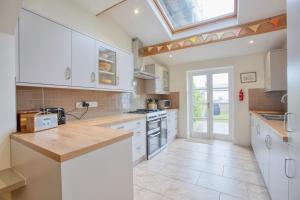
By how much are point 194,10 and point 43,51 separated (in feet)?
8.68

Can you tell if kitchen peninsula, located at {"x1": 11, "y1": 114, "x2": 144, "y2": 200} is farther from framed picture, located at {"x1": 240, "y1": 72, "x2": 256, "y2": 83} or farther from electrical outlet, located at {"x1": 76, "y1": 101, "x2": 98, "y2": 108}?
framed picture, located at {"x1": 240, "y1": 72, "x2": 256, "y2": 83}

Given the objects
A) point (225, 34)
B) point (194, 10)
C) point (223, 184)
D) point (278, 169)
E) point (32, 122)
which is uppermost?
point (194, 10)

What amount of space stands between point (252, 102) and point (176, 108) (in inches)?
73.0

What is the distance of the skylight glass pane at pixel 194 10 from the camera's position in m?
2.73

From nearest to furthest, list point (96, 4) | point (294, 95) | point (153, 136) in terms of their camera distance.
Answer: point (294, 95)
point (96, 4)
point (153, 136)

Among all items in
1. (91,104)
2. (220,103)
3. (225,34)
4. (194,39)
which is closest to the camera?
(91,104)

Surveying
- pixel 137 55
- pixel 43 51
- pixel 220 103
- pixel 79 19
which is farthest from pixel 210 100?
pixel 43 51

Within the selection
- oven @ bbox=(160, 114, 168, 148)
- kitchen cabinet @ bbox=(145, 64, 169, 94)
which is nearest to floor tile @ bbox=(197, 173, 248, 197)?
oven @ bbox=(160, 114, 168, 148)

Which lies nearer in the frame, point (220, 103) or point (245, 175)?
point (245, 175)

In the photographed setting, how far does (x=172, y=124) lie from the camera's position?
4133mm

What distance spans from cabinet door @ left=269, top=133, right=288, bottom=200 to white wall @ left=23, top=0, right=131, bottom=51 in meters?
2.48

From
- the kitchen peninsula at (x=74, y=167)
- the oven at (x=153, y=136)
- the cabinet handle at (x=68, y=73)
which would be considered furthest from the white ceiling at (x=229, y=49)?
the kitchen peninsula at (x=74, y=167)

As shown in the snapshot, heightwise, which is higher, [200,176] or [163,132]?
[163,132]

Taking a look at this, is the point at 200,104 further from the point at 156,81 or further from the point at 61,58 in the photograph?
the point at 61,58
